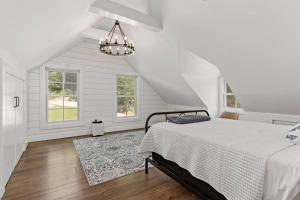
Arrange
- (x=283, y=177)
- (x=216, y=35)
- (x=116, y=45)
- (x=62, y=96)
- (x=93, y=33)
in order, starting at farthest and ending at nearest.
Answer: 1. (x=62, y=96)
2. (x=93, y=33)
3. (x=116, y=45)
4. (x=216, y=35)
5. (x=283, y=177)

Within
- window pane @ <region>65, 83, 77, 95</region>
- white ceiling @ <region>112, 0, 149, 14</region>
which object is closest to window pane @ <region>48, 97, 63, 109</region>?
window pane @ <region>65, 83, 77, 95</region>

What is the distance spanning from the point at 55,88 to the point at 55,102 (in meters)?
0.39

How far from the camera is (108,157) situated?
301cm

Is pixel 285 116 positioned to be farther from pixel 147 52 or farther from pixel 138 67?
pixel 138 67

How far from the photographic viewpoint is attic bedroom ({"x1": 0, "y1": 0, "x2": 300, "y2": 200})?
1.46 m

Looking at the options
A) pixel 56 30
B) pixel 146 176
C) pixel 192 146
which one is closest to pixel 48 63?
pixel 56 30

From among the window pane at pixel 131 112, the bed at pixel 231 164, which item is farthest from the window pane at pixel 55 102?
the bed at pixel 231 164

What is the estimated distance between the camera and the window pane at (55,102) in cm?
443

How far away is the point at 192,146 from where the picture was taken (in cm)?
168

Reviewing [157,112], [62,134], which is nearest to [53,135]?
[62,134]

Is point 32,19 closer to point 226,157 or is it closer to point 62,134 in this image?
point 226,157


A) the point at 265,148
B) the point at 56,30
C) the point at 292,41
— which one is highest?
the point at 56,30

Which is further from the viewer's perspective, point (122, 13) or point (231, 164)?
point (122, 13)

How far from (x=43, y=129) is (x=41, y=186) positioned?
2.54 m
